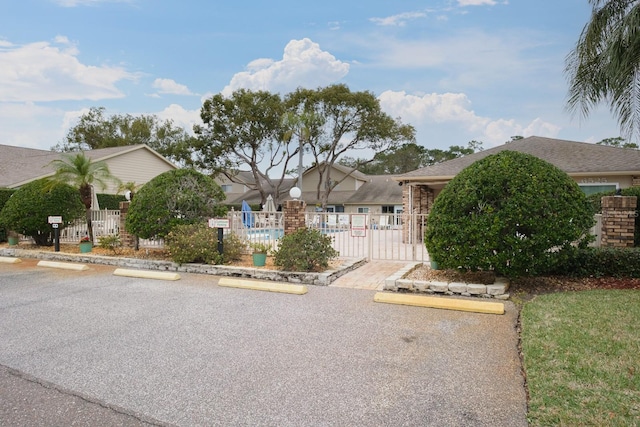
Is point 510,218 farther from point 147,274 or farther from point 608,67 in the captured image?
point 147,274

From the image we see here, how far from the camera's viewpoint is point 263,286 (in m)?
7.60

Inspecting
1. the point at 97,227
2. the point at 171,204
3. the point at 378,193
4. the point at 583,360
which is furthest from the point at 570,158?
the point at 378,193

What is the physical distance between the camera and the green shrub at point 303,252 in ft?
27.7

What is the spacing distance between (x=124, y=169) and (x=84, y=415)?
23.9m

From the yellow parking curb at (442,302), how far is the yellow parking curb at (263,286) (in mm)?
1477

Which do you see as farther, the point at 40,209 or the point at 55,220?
the point at 40,209

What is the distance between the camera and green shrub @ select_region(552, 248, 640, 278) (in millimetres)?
7285

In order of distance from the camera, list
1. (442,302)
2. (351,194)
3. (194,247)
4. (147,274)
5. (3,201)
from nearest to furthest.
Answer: (442,302) < (147,274) < (194,247) < (3,201) < (351,194)

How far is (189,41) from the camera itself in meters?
14.3

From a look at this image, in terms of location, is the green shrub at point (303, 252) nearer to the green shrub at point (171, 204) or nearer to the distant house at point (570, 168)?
the green shrub at point (171, 204)

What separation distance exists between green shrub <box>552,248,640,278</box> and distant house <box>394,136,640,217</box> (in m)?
→ 6.36

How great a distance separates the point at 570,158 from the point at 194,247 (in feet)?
42.4

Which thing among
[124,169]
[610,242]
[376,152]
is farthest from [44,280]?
[376,152]

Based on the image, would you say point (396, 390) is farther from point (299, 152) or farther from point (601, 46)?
point (299, 152)
